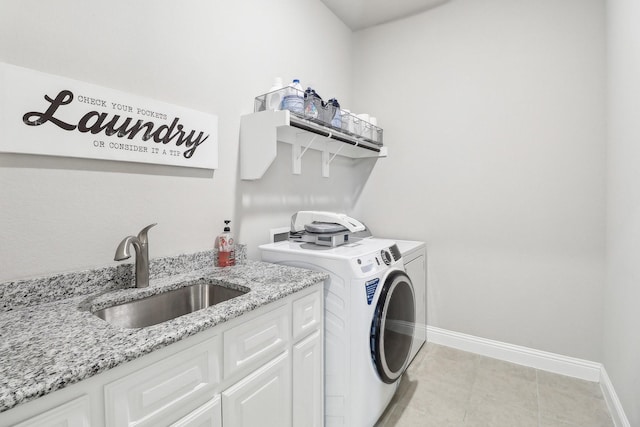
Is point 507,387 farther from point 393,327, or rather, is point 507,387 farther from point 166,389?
point 166,389

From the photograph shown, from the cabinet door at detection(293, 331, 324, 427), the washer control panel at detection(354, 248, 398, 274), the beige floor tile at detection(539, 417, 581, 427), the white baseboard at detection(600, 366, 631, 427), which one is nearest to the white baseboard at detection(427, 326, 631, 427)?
the white baseboard at detection(600, 366, 631, 427)

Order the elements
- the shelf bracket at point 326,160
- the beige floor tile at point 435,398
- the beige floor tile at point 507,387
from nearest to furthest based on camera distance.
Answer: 1. the beige floor tile at point 435,398
2. the beige floor tile at point 507,387
3. the shelf bracket at point 326,160

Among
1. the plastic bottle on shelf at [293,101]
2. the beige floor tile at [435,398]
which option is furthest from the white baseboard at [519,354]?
the plastic bottle on shelf at [293,101]

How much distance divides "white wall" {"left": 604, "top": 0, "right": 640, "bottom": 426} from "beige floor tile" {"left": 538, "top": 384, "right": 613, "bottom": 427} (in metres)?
0.18

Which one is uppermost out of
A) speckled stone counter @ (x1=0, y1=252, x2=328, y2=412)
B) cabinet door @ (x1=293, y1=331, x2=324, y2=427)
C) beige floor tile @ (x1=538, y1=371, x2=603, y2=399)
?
speckled stone counter @ (x1=0, y1=252, x2=328, y2=412)

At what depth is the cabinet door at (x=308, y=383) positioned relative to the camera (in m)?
1.38

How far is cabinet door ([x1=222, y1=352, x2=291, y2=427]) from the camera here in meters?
1.07

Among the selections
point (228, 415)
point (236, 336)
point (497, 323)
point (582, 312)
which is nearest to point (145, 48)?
point (236, 336)

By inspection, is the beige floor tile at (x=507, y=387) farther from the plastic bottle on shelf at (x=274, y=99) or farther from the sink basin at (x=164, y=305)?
the plastic bottle on shelf at (x=274, y=99)

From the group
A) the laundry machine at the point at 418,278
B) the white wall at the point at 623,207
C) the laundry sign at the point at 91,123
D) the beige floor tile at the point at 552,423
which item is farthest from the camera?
the laundry machine at the point at 418,278

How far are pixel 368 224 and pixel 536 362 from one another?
5.52 ft

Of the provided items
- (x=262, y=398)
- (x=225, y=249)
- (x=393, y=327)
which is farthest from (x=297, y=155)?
(x=262, y=398)

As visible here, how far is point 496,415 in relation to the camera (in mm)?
1849

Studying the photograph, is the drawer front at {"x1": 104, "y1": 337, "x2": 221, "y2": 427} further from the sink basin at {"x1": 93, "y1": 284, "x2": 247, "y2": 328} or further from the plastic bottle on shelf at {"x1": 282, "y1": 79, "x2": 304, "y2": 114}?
the plastic bottle on shelf at {"x1": 282, "y1": 79, "x2": 304, "y2": 114}
